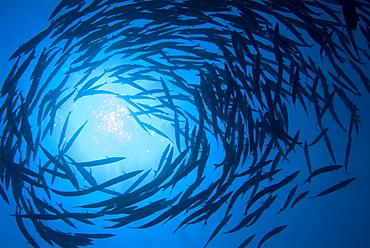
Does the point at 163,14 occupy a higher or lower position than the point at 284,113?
higher

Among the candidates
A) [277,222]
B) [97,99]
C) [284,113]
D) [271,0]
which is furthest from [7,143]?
[277,222]

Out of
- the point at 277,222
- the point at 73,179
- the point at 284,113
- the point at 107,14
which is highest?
the point at 107,14

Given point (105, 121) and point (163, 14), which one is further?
point (105, 121)

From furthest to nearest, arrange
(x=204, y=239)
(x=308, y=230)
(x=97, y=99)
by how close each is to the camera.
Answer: (x=308, y=230) < (x=204, y=239) < (x=97, y=99)

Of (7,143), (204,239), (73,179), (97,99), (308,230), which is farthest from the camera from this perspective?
(308,230)

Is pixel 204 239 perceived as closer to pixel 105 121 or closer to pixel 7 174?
pixel 105 121

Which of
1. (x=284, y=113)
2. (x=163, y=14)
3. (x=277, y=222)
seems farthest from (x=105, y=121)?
(x=277, y=222)

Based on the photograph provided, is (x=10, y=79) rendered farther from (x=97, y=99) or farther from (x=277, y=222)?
(x=277, y=222)

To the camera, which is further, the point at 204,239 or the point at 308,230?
the point at 308,230

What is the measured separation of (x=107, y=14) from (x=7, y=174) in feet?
8.50

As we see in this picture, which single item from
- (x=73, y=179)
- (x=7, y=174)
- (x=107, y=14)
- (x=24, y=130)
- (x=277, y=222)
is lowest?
(x=277, y=222)

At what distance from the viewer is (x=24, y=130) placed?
3.82m

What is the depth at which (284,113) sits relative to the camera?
12.8ft

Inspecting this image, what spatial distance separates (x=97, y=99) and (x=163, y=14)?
107 inches
